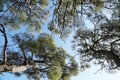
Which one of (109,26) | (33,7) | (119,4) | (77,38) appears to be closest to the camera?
(119,4)

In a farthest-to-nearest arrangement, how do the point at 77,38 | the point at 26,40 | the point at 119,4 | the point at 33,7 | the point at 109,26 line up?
the point at 26,40 < the point at 77,38 < the point at 33,7 < the point at 109,26 < the point at 119,4

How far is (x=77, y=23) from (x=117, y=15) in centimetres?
104

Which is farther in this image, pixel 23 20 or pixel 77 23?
pixel 23 20

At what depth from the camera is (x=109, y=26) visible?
27.4ft

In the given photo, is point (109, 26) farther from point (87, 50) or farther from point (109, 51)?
point (87, 50)

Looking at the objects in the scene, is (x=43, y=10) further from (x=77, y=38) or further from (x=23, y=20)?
(x=77, y=38)

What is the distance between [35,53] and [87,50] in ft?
5.95

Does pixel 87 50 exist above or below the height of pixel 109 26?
below

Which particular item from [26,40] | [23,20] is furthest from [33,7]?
[26,40]

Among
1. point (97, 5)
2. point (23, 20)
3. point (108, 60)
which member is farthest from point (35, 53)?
point (97, 5)

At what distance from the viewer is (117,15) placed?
25.6 ft

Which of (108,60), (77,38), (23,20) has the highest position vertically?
(23,20)

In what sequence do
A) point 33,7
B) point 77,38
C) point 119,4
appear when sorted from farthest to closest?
point 77,38, point 33,7, point 119,4

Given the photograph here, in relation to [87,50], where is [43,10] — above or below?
above
